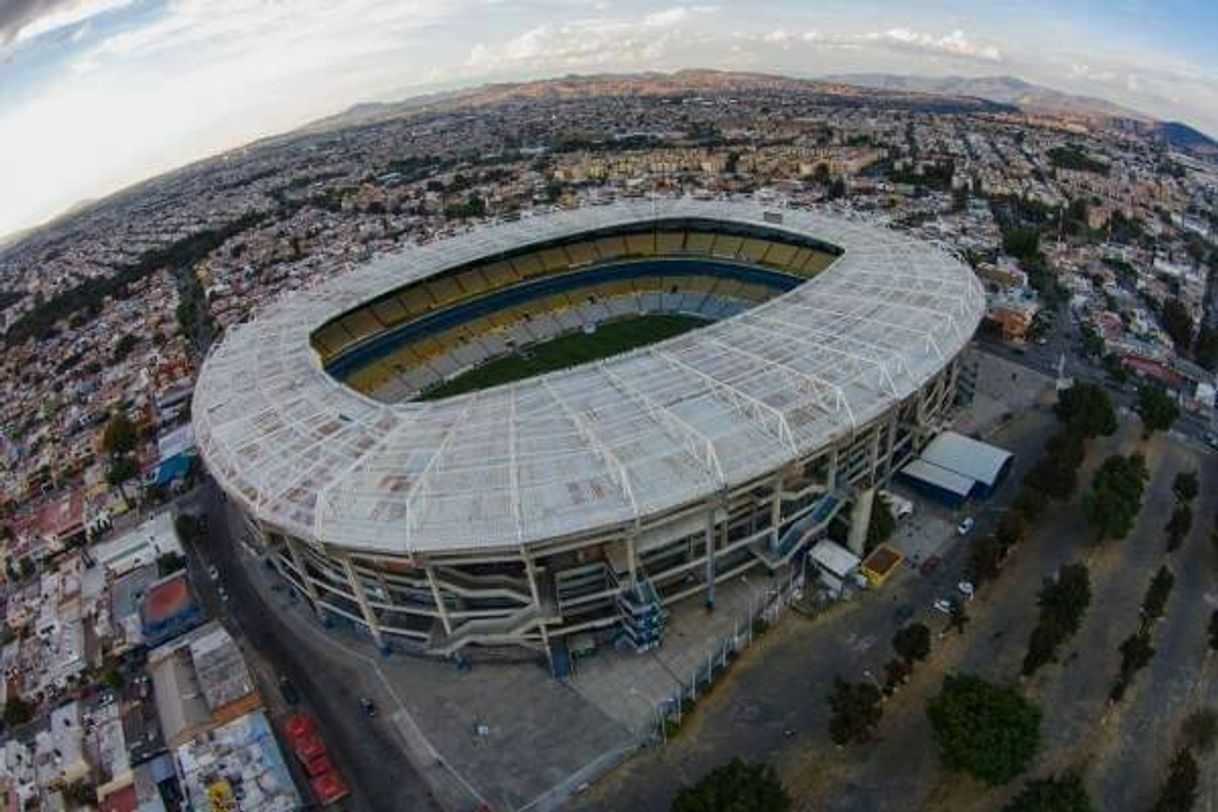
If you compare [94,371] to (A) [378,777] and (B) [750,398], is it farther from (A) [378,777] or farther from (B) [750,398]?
(B) [750,398]

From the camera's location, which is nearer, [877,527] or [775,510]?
[775,510]

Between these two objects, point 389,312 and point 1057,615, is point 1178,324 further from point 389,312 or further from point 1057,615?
point 389,312

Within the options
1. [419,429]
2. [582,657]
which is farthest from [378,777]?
[419,429]

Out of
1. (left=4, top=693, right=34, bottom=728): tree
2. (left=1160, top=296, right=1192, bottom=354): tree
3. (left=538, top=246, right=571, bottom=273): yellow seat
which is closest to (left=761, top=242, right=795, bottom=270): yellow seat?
(left=538, top=246, right=571, bottom=273): yellow seat

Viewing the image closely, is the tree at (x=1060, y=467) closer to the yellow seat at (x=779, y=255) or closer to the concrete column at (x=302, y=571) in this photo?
the yellow seat at (x=779, y=255)

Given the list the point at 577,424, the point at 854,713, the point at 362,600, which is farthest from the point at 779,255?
the point at 362,600
